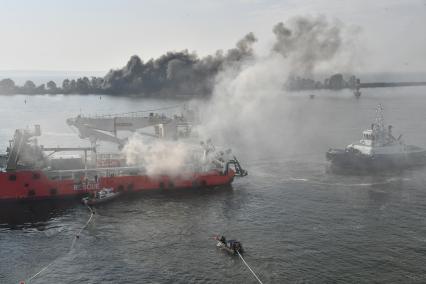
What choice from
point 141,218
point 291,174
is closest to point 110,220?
point 141,218

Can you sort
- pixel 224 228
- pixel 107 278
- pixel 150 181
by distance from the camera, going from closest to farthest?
1. pixel 107 278
2. pixel 224 228
3. pixel 150 181

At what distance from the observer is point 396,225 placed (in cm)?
6694

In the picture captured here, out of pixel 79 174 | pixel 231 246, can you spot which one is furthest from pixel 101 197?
pixel 231 246

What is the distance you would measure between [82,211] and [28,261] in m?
18.9

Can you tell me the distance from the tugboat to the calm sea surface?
5.79m

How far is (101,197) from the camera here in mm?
78375

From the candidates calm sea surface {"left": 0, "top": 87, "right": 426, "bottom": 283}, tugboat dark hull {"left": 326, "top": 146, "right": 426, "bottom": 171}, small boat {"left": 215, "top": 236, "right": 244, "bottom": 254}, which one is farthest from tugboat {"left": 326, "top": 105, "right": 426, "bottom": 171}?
small boat {"left": 215, "top": 236, "right": 244, "bottom": 254}

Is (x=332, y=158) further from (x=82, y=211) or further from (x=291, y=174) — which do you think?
(x=82, y=211)

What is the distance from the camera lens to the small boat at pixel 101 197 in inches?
3047

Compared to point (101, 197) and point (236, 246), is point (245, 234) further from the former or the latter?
point (101, 197)

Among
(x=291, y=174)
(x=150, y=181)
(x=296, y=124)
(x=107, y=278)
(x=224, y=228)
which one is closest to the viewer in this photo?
(x=107, y=278)

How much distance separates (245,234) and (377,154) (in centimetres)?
5216

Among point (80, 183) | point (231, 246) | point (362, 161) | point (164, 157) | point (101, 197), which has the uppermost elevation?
point (164, 157)

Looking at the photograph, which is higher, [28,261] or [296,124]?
[296,124]
